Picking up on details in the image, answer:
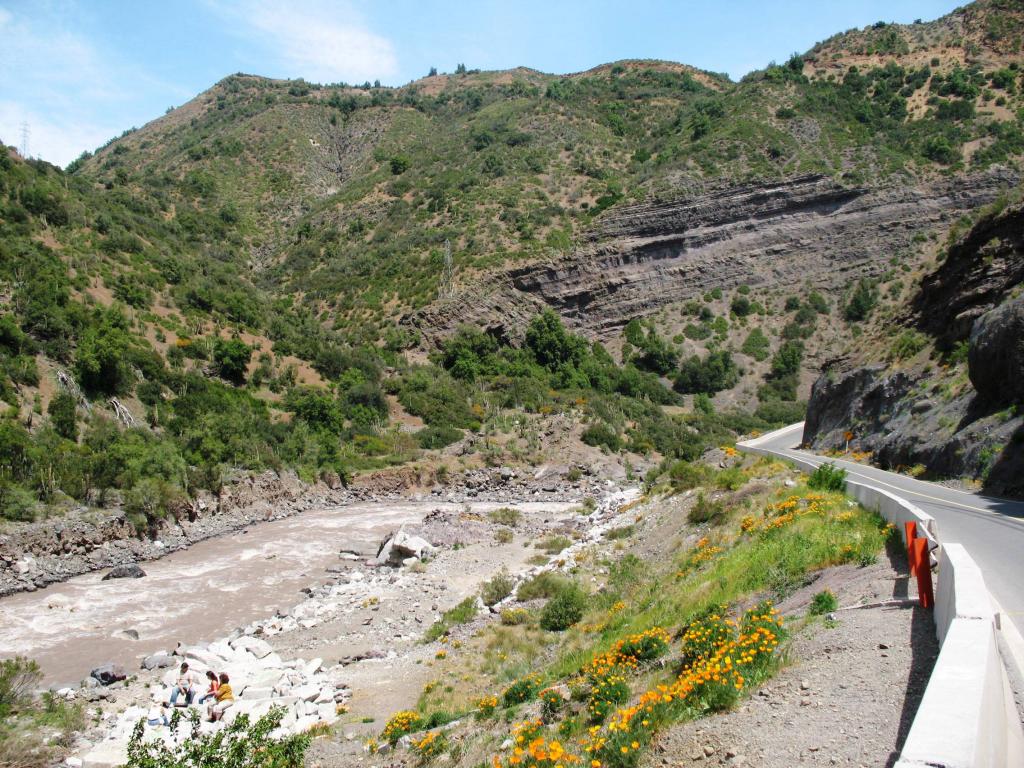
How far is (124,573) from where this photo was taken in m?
20.5

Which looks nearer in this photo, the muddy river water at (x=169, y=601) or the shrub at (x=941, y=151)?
the muddy river water at (x=169, y=601)

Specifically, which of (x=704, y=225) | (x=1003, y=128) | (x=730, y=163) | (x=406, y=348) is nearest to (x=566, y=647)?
(x=406, y=348)

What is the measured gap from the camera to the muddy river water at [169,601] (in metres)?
14.8

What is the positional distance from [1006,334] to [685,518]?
927 cm

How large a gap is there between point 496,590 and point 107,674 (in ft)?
28.6

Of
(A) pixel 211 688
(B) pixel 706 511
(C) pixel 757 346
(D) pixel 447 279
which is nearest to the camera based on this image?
(A) pixel 211 688

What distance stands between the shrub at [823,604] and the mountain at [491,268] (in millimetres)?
23959

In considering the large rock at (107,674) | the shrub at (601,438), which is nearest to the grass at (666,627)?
the large rock at (107,674)

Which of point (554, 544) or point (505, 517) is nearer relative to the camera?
point (554, 544)

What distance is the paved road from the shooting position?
6.62 meters

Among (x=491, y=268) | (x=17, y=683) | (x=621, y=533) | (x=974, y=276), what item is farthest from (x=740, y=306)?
(x=17, y=683)

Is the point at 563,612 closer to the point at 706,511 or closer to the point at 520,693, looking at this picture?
the point at 520,693

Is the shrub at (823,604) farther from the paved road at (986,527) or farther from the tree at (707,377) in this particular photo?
the tree at (707,377)

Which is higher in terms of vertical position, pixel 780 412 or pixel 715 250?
pixel 715 250
